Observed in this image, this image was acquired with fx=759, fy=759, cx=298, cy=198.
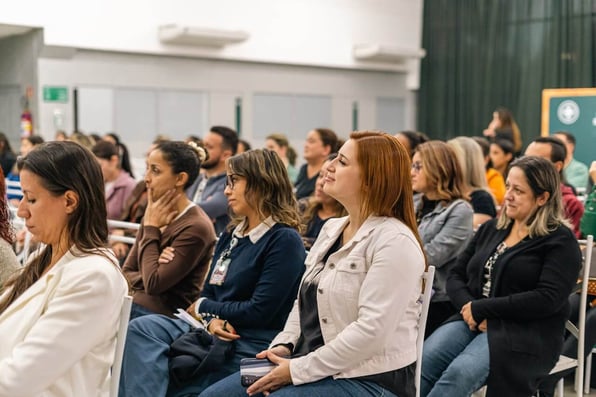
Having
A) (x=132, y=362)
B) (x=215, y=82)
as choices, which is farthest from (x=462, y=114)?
(x=132, y=362)

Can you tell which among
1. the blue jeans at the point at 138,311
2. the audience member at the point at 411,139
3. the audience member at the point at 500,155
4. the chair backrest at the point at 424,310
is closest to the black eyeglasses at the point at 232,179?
the blue jeans at the point at 138,311

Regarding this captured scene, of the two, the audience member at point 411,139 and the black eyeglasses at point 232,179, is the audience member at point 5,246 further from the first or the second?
the audience member at point 411,139

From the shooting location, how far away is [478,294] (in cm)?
292

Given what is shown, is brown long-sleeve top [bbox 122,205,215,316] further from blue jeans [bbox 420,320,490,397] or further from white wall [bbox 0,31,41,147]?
white wall [bbox 0,31,41,147]

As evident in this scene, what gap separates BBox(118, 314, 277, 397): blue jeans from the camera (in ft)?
8.33

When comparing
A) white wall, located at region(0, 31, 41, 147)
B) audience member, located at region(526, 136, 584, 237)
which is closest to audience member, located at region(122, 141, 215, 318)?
audience member, located at region(526, 136, 584, 237)

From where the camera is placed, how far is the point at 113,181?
5164 mm

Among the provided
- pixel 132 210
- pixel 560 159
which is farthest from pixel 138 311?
pixel 560 159

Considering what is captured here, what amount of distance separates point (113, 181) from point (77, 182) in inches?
136

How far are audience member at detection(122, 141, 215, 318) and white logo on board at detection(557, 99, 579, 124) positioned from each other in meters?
5.31

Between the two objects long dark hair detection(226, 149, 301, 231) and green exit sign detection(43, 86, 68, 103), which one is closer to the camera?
long dark hair detection(226, 149, 301, 231)

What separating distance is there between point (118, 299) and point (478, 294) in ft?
5.31

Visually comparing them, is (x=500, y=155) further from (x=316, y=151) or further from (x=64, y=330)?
(x=64, y=330)

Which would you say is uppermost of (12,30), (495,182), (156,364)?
(12,30)
